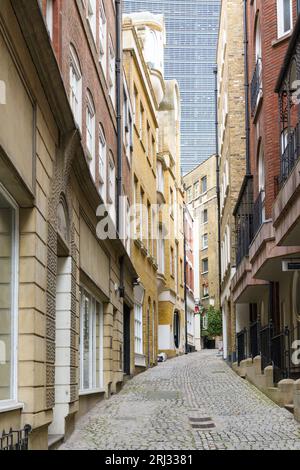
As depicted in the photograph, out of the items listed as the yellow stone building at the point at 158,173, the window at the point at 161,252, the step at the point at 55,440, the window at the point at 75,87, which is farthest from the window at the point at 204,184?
the step at the point at 55,440

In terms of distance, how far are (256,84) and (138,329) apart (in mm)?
11723

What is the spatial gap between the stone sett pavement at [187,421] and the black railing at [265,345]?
2.46 ft

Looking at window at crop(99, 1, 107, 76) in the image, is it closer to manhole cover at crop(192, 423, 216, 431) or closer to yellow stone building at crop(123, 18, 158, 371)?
yellow stone building at crop(123, 18, 158, 371)

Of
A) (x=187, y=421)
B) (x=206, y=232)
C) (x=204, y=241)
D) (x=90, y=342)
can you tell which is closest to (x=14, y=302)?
(x=187, y=421)

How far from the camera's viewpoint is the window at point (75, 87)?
589 inches

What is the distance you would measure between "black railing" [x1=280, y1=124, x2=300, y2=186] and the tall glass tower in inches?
5829

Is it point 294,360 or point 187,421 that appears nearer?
point 187,421

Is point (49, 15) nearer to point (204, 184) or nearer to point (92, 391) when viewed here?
point (92, 391)

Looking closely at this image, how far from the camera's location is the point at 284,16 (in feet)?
64.0

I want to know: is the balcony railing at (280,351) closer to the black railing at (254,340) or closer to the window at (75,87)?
the black railing at (254,340)

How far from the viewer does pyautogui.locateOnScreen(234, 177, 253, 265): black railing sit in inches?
927

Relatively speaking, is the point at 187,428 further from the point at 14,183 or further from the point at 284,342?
the point at 14,183

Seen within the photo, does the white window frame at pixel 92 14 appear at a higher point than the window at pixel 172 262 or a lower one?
higher

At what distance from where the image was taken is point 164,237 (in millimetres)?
41562
